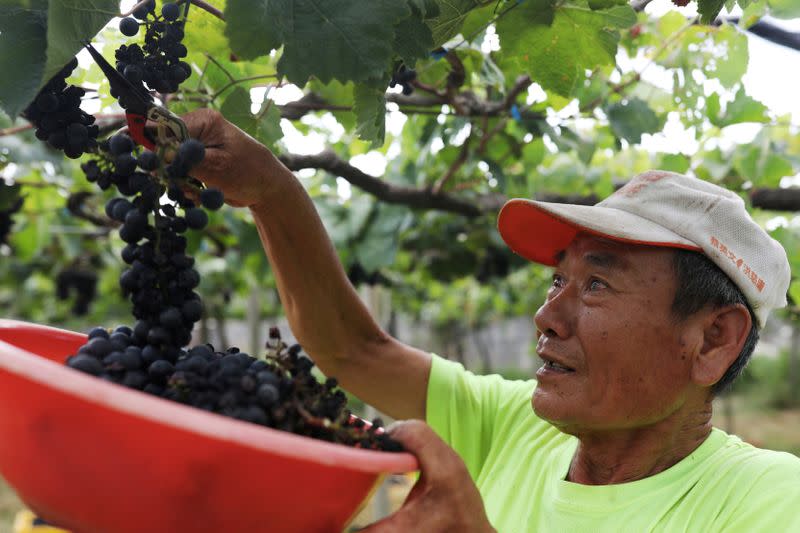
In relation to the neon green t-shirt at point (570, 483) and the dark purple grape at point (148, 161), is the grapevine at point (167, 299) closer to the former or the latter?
the dark purple grape at point (148, 161)

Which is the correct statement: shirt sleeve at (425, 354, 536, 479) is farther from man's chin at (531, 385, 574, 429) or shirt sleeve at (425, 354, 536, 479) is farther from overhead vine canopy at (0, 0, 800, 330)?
overhead vine canopy at (0, 0, 800, 330)

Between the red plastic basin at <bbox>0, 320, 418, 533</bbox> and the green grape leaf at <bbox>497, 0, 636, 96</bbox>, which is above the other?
the green grape leaf at <bbox>497, 0, 636, 96</bbox>

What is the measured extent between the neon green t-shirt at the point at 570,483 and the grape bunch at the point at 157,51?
108cm

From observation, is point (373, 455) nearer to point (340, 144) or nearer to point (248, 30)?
point (248, 30)

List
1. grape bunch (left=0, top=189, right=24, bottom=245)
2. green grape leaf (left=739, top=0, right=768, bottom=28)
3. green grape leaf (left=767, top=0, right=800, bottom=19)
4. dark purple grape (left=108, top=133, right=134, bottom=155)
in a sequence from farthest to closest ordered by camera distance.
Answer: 1. grape bunch (left=0, top=189, right=24, bottom=245)
2. green grape leaf (left=739, top=0, right=768, bottom=28)
3. green grape leaf (left=767, top=0, right=800, bottom=19)
4. dark purple grape (left=108, top=133, right=134, bottom=155)

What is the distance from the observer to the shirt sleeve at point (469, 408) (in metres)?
1.97

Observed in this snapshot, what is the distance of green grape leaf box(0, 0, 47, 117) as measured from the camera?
0.96m

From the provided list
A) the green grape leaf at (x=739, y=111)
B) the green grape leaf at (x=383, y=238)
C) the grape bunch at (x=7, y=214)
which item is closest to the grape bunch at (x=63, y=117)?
the green grape leaf at (x=739, y=111)

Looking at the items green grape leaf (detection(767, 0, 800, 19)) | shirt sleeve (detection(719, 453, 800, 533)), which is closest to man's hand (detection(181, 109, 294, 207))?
shirt sleeve (detection(719, 453, 800, 533))

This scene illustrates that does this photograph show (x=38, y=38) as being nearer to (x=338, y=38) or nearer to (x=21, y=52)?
(x=21, y=52)

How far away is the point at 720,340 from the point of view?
62.1 inches

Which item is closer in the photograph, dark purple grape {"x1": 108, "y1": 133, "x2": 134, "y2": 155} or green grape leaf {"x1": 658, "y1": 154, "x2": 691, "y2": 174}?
dark purple grape {"x1": 108, "y1": 133, "x2": 134, "y2": 155}

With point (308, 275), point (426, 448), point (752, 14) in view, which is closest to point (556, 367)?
point (308, 275)

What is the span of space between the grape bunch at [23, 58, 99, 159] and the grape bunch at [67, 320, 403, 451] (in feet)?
0.93
